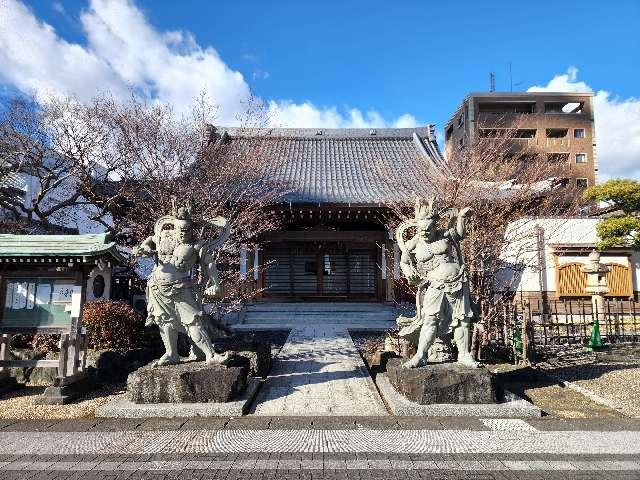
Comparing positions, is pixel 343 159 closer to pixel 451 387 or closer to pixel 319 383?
pixel 319 383

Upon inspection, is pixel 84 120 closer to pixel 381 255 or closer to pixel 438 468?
pixel 381 255

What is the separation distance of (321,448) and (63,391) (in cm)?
426

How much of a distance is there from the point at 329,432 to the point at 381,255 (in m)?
11.6

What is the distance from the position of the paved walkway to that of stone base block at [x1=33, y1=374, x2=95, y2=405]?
2832 mm

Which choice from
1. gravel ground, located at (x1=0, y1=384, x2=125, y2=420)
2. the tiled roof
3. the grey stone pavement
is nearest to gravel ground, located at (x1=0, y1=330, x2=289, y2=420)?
gravel ground, located at (x1=0, y1=384, x2=125, y2=420)

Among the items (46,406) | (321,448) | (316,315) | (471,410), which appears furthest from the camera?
(316,315)

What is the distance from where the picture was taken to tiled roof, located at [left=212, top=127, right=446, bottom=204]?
14555mm

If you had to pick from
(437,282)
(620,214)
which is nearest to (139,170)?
(437,282)

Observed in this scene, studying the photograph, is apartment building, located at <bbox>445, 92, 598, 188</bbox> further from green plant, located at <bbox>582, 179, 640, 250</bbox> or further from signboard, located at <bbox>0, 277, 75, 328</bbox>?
signboard, located at <bbox>0, 277, 75, 328</bbox>

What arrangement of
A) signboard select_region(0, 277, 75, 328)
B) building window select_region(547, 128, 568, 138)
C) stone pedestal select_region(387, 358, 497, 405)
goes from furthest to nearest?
1. building window select_region(547, 128, 568, 138)
2. signboard select_region(0, 277, 75, 328)
3. stone pedestal select_region(387, 358, 497, 405)

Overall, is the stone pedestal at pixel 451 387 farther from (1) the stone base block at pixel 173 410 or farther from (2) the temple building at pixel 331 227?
(2) the temple building at pixel 331 227

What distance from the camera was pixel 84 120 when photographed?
1154cm

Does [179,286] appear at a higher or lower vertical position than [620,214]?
lower

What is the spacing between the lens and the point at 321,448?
4203 millimetres
